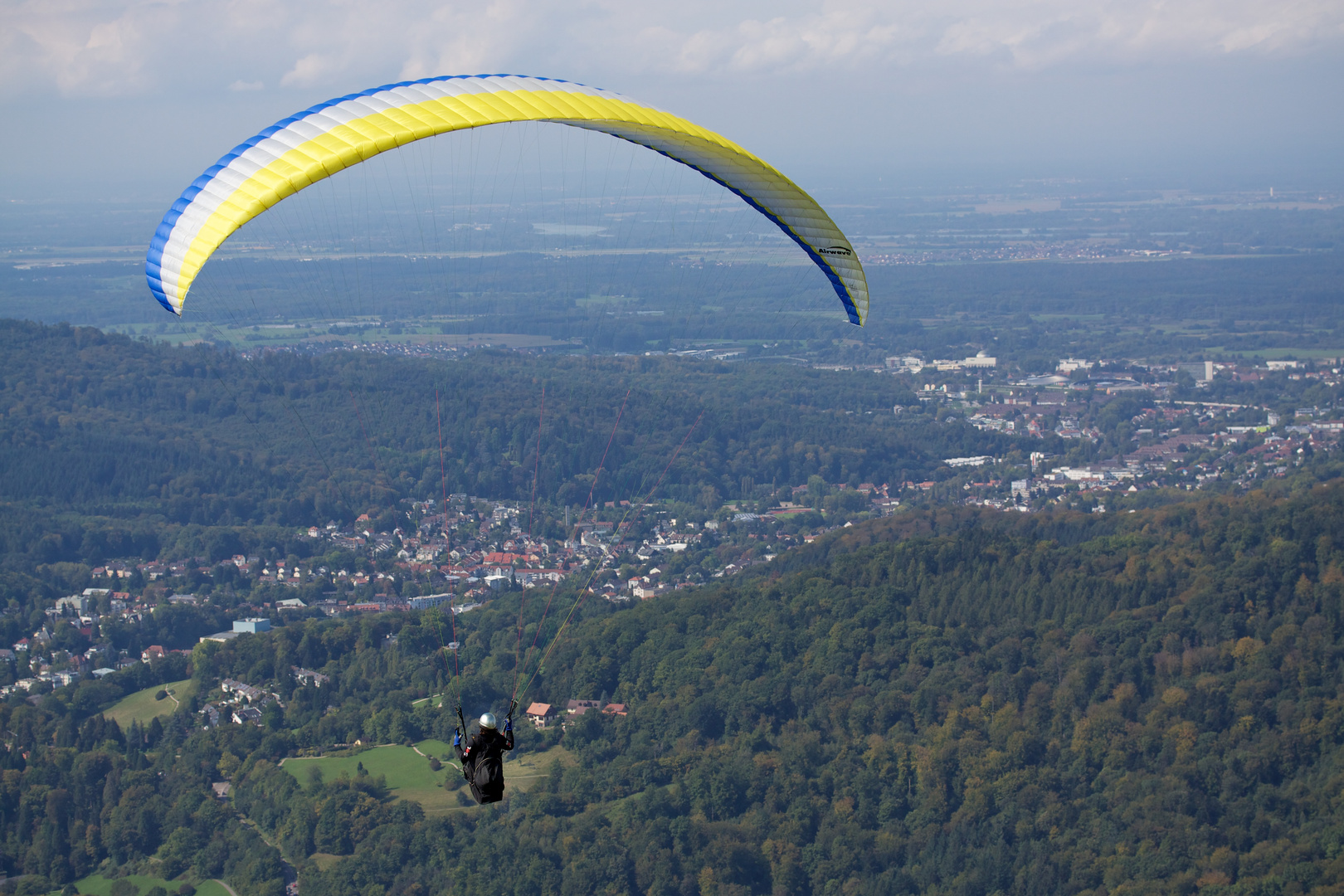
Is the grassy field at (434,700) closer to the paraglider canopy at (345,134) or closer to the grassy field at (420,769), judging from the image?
the grassy field at (420,769)

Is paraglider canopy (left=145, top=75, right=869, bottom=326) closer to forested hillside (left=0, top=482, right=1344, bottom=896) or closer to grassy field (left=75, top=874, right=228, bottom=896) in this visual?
forested hillside (left=0, top=482, right=1344, bottom=896)

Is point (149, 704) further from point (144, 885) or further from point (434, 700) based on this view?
point (144, 885)

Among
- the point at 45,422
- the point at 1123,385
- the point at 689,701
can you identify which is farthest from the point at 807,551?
the point at 1123,385

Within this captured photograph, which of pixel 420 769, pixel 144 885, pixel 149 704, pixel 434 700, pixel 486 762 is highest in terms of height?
pixel 486 762

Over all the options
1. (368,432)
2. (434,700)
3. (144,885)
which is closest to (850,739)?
(434,700)

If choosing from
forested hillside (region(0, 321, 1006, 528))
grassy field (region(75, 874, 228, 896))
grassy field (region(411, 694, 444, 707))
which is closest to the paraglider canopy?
grassy field (region(75, 874, 228, 896))

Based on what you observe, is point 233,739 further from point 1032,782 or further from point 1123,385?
point 1123,385

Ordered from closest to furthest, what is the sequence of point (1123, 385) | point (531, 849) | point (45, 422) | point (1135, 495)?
point (531, 849) < point (1135, 495) < point (45, 422) < point (1123, 385)
